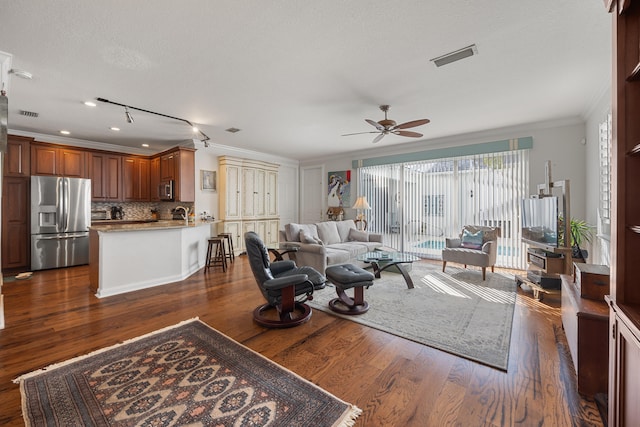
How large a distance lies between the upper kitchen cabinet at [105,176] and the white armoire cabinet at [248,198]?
222cm

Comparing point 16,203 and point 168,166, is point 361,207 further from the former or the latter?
point 16,203

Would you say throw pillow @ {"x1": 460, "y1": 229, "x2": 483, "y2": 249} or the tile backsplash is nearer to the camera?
throw pillow @ {"x1": 460, "y1": 229, "x2": 483, "y2": 249}

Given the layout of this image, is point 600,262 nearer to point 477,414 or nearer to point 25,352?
point 477,414

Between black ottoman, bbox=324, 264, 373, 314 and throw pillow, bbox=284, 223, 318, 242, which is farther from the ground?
throw pillow, bbox=284, 223, 318, 242

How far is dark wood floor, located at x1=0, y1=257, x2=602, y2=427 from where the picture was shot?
1.59 m

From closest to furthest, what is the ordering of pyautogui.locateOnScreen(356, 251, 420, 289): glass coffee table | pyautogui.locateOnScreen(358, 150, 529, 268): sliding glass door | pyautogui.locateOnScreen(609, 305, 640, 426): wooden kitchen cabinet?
1. pyautogui.locateOnScreen(609, 305, 640, 426): wooden kitchen cabinet
2. pyautogui.locateOnScreen(356, 251, 420, 289): glass coffee table
3. pyautogui.locateOnScreen(358, 150, 529, 268): sliding glass door

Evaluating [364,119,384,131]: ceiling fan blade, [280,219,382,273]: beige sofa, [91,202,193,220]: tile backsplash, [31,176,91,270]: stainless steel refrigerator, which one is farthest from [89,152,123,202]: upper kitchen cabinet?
[364,119,384,131]: ceiling fan blade

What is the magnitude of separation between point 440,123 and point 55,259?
7.52 metres

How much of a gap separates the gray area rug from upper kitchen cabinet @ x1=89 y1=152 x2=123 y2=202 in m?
5.44

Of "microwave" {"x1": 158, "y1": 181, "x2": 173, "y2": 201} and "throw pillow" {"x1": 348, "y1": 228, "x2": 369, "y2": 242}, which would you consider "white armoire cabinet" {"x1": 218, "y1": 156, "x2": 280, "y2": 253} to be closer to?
"microwave" {"x1": 158, "y1": 181, "x2": 173, "y2": 201}

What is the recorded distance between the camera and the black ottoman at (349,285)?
115 inches

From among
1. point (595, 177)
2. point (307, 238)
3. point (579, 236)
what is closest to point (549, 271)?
point (579, 236)

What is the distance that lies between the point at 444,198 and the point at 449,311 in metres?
3.36

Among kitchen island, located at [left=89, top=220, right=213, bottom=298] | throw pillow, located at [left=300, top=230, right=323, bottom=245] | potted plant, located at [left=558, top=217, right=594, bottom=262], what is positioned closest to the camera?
potted plant, located at [left=558, top=217, right=594, bottom=262]
